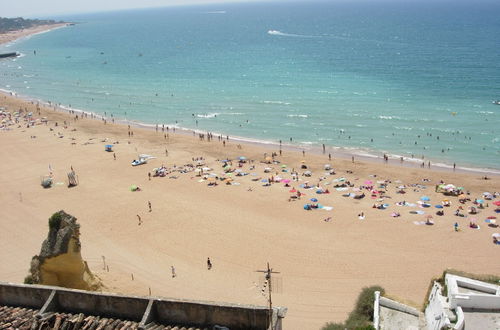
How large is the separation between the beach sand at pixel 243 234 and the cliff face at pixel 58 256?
4.54 metres

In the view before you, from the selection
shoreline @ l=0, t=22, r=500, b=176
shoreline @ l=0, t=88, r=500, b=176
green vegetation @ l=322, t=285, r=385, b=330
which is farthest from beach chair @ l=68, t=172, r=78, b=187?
green vegetation @ l=322, t=285, r=385, b=330

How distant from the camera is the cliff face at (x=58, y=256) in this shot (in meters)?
15.9

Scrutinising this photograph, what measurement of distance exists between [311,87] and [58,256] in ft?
185

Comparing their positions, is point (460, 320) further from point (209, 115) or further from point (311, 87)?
point (311, 87)

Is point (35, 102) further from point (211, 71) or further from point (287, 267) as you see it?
point (287, 267)

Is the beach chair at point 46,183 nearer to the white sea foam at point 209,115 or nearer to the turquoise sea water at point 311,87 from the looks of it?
the turquoise sea water at point 311,87

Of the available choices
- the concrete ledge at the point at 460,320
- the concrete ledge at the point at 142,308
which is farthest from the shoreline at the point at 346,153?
the concrete ledge at the point at 142,308

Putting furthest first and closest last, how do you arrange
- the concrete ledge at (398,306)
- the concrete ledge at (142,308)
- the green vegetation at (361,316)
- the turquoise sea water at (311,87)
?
the turquoise sea water at (311,87) → the green vegetation at (361,316) → the concrete ledge at (398,306) → the concrete ledge at (142,308)

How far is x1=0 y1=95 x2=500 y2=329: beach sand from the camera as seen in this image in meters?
21.6

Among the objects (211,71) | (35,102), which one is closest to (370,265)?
(35,102)

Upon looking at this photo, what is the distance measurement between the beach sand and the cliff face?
4.54 meters

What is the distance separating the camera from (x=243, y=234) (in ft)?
88.3

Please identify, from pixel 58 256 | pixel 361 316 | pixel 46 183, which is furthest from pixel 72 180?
pixel 361 316

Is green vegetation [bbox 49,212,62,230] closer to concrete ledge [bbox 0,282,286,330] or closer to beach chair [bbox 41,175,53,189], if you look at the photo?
concrete ledge [bbox 0,282,286,330]
